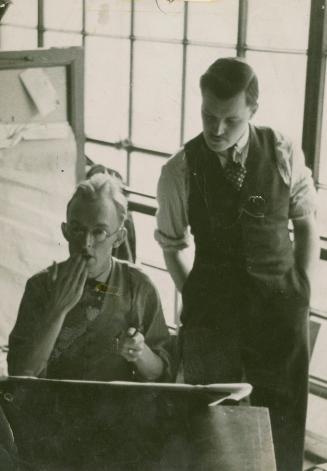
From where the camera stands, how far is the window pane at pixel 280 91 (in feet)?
4.04

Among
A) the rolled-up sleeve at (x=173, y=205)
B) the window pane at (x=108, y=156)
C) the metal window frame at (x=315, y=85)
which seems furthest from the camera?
the window pane at (x=108, y=156)

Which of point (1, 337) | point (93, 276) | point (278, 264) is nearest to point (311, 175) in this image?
point (278, 264)

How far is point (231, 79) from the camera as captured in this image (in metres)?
1.23

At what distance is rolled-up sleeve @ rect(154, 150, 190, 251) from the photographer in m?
1.28

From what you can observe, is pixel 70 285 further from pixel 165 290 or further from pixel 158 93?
pixel 158 93

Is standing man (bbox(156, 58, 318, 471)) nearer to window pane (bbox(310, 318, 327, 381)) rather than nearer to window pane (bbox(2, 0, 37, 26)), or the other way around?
window pane (bbox(310, 318, 327, 381))

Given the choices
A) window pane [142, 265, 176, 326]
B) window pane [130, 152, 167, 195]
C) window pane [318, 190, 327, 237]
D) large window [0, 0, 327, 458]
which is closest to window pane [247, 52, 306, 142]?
large window [0, 0, 327, 458]

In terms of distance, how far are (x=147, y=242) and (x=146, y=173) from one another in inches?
5.0

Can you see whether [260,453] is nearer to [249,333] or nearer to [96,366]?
[249,333]

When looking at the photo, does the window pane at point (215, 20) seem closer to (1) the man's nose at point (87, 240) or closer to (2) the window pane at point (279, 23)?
(2) the window pane at point (279, 23)

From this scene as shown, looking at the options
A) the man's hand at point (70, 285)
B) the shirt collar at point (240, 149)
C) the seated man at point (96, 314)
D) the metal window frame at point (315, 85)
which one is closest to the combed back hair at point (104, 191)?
the seated man at point (96, 314)

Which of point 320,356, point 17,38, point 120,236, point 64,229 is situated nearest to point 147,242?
point 120,236

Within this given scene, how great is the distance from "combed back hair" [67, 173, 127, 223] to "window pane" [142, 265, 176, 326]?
117mm

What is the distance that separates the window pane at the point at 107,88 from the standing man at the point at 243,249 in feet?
0.51
